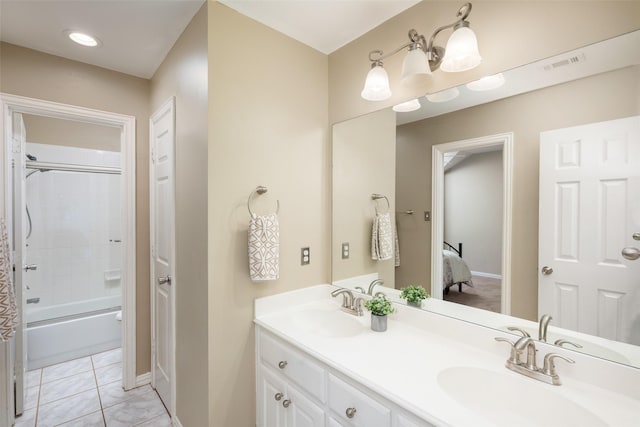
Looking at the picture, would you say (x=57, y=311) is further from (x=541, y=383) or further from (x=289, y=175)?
(x=541, y=383)

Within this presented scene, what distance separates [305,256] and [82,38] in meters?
1.97

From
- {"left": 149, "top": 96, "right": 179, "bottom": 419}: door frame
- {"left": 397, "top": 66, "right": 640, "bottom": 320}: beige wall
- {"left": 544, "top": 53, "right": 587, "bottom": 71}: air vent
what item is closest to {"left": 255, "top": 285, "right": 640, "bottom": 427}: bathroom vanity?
{"left": 397, "top": 66, "right": 640, "bottom": 320}: beige wall

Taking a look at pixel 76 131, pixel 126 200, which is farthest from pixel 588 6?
pixel 76 131

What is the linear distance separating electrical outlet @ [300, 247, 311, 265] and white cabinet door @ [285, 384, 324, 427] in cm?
71

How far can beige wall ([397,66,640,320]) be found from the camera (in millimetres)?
978

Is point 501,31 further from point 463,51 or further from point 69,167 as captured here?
point 69,167

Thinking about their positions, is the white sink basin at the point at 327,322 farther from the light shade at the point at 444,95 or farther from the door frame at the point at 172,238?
Answer: the light shade at the point at 444,95

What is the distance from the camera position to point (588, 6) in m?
1.01

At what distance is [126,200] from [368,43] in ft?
7.08

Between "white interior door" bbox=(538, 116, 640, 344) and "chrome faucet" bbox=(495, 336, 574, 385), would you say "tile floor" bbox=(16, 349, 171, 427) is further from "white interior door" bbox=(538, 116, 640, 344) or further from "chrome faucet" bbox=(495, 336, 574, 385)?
"white interior door" bbox=(538, 116, 640, 344)

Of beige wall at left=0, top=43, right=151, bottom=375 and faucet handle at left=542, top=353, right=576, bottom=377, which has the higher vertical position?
beige wall at left=0, top=43, right=151, bottom=375

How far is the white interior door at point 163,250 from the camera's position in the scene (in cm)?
187

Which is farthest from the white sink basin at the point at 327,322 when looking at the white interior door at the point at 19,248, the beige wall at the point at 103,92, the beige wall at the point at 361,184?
the white interior door at the point at 19,248

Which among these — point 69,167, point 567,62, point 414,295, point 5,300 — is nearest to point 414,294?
point 414,295
